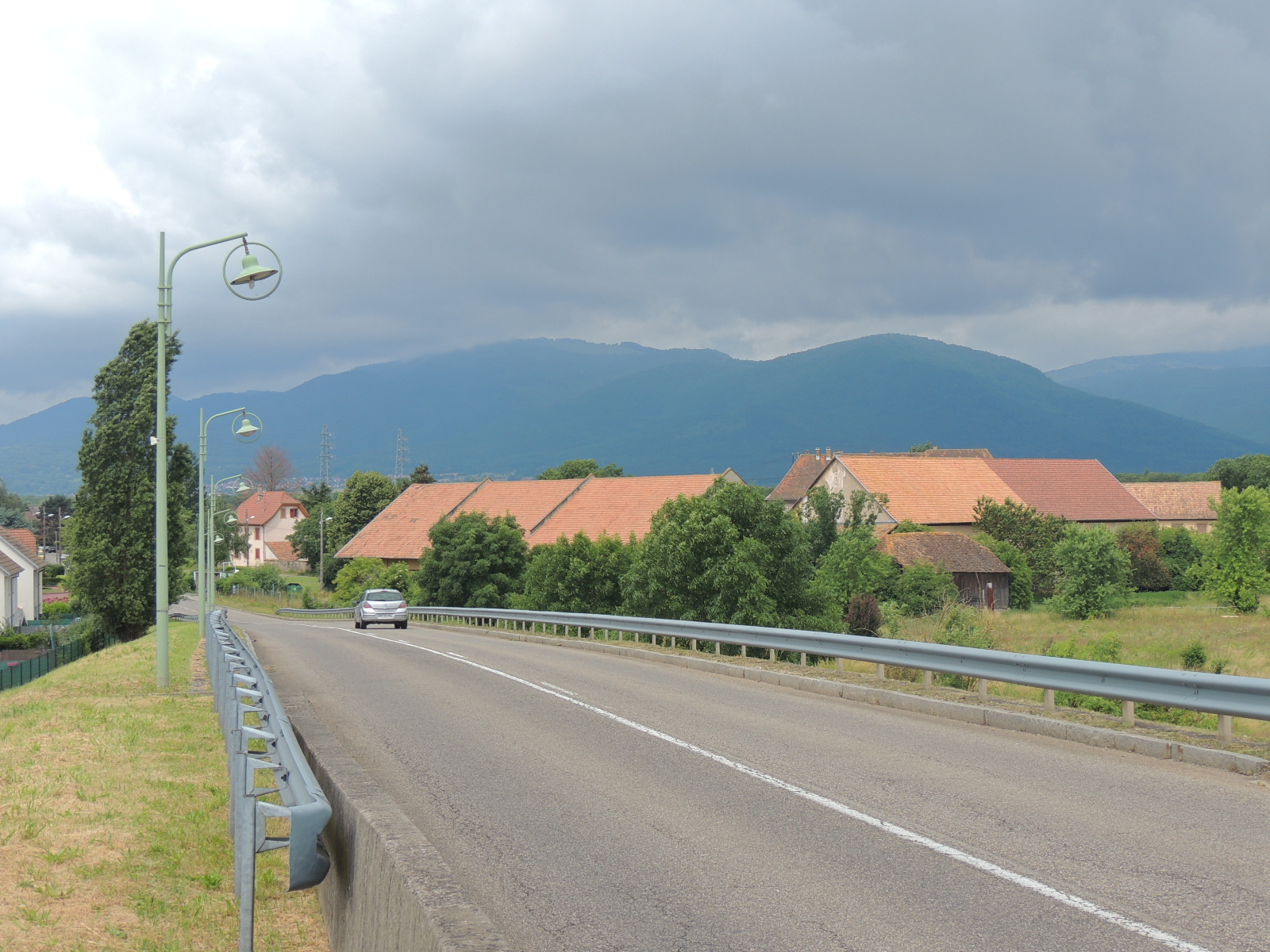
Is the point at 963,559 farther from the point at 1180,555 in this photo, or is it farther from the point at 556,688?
the point at 556,688

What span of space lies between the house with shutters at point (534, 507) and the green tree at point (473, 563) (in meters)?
9.22

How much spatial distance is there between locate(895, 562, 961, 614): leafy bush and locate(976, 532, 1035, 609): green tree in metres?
9.91

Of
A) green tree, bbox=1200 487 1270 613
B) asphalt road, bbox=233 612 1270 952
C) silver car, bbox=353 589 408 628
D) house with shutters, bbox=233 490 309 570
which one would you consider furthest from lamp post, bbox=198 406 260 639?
house with shutters, bbox=233 490 309 570

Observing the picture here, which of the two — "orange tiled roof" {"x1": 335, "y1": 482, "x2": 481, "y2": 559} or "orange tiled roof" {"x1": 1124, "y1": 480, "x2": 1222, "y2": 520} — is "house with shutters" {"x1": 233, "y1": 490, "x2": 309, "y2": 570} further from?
"orange tiled roof" {"x1": 1124, "y1": 480, "x2": 1222, "y2": 520}

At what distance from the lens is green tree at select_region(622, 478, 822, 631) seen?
106 feet

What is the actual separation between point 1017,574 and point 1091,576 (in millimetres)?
8677

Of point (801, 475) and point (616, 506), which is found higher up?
point (801, 475)

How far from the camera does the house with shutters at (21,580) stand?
218 ft

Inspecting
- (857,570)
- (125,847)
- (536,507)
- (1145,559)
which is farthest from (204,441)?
(1145,559)

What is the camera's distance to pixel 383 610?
40719mm

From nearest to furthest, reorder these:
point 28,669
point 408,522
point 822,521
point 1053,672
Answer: point 1053,672 < point 28,669 < point 822,521 < point 408,522

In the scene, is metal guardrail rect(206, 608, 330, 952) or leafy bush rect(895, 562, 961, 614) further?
leafy bush rect(895, 562, 961, 614)

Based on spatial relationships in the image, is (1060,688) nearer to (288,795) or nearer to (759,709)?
(759,709)

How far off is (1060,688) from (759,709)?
365cm
